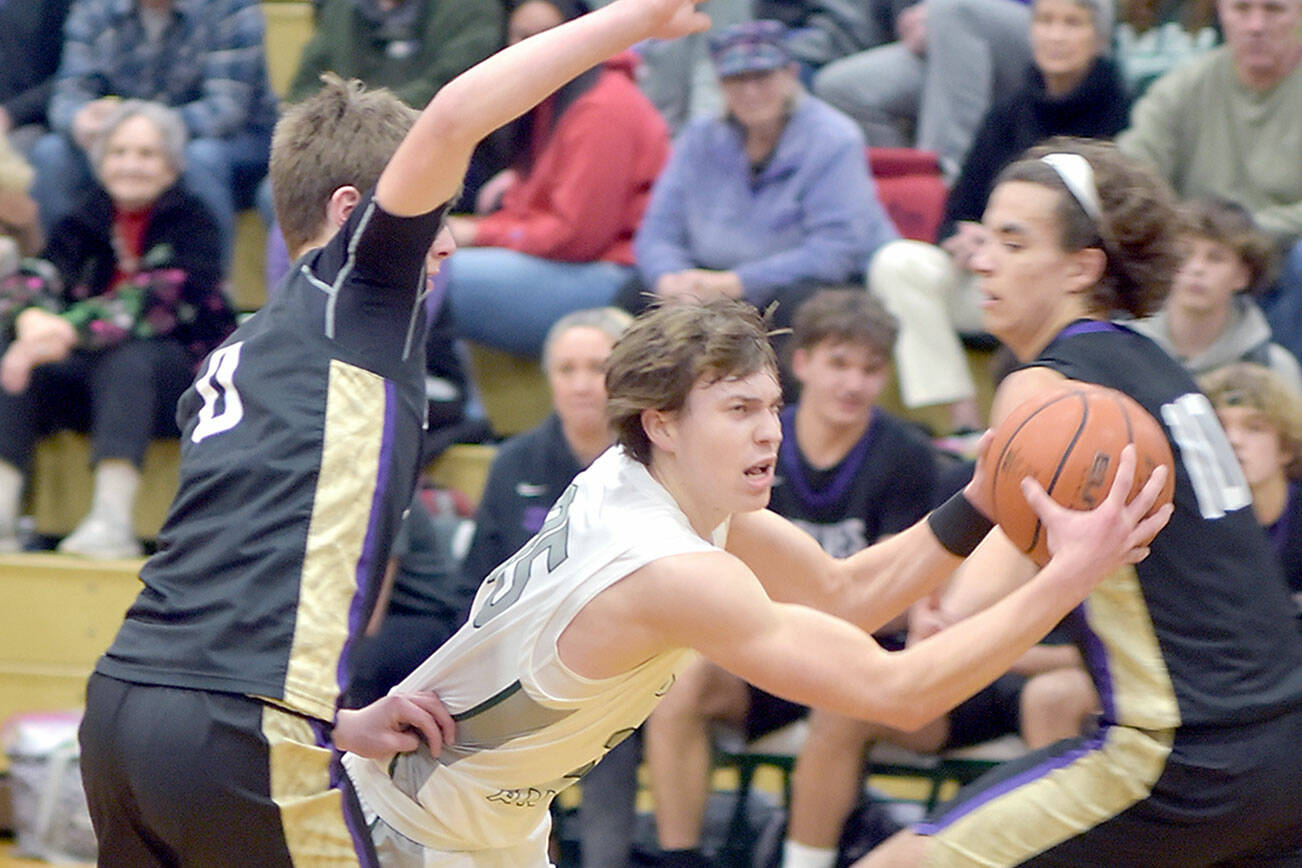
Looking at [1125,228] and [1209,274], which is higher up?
[1125,228]

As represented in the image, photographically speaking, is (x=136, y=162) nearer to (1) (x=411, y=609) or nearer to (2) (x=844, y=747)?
(1) (x=411, y=609)

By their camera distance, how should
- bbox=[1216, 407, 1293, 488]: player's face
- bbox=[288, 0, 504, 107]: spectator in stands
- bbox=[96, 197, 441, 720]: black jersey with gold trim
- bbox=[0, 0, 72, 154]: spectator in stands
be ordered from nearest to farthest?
1. bbox=[96, 197, 441, 720]: black jersey with gold trim
2. bbox=[1216, 407, 1293, 488]: player's face
3. bbox=[288, 0, 504, 107]: spectator in stands
4. bbox=[0, 0, 72, 154]: spectator in stands

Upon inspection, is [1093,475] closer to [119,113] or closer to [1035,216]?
[1035,216]

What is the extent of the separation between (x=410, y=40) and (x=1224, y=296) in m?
3.23

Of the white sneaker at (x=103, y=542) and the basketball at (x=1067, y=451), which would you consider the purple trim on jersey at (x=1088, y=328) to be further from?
the white sneaker at (x=103, y=542)

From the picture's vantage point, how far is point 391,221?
270cm

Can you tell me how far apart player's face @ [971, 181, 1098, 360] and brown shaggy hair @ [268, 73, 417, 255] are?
3.80ft

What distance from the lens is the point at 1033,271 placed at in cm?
325

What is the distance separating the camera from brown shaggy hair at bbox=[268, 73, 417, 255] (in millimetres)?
2949

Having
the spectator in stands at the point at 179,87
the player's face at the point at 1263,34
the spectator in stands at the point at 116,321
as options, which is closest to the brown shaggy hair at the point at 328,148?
the spectator in stands at the point at 116,321

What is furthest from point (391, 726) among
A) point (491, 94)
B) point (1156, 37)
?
point (1156, 37)

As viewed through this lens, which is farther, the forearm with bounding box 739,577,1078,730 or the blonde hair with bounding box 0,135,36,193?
the blonde hair with bounding box 0,135,36,193

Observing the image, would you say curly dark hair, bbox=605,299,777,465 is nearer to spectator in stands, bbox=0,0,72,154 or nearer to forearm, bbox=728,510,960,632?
forearm, bbox=728,510,960,632

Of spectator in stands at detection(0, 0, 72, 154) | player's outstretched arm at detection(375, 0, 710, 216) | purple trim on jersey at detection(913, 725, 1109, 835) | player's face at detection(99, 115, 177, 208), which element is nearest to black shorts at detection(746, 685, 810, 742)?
purple trim on jersey at detection(913, 725, 1109, 835)
